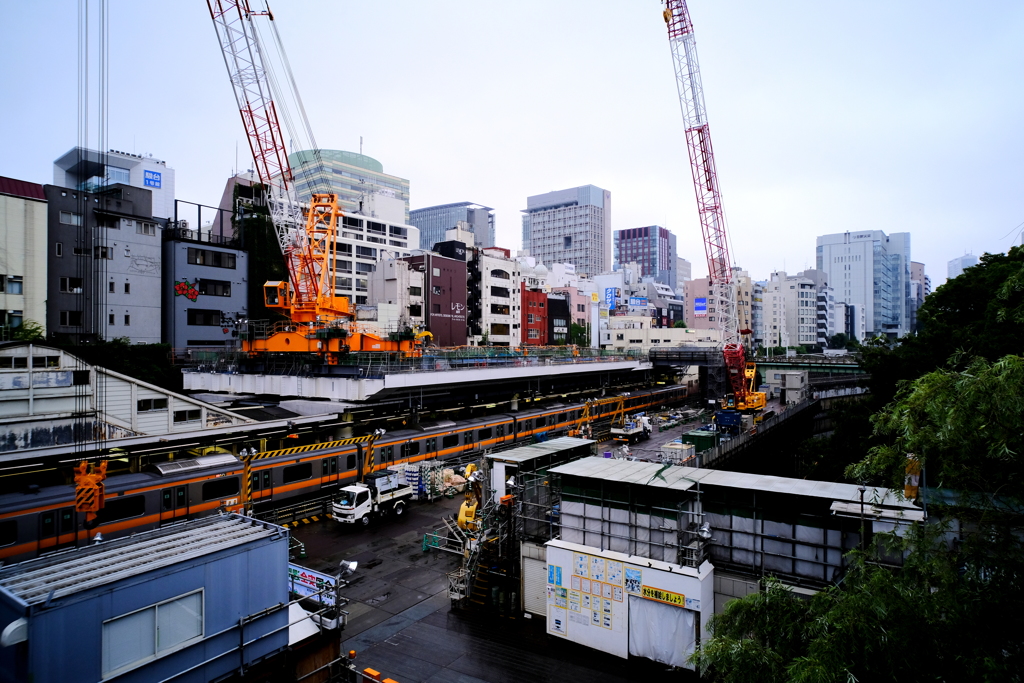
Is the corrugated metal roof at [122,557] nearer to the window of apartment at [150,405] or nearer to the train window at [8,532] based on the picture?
the train window at [8,532]

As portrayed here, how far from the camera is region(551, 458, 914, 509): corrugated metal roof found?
9.60 m

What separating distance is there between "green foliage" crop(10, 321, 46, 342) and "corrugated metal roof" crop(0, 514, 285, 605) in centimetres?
2335

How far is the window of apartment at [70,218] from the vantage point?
30734mm

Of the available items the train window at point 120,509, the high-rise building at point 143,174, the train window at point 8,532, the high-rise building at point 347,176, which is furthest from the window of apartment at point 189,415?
the high-rise building at point 347,176

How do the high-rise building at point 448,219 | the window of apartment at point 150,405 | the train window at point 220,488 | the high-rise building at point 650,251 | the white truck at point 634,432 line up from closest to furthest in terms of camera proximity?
the train window at point 220,488, the window of apartment at point 150,405, the white truck at point 634,432, the high-rise building at point 448,219, the high-rise building at point 650,251

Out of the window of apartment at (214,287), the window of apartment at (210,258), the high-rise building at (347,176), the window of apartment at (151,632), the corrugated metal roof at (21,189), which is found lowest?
the window of apartment at (151,632)

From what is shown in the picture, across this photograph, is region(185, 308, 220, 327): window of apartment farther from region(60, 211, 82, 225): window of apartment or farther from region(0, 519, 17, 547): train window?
region(0, 519, 17, 547): train window

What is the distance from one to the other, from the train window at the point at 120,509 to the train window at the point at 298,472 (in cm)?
422

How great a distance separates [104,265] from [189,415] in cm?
1761

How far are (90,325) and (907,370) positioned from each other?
4295 centimetres

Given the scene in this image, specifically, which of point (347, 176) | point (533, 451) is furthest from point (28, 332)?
point (347, 176)

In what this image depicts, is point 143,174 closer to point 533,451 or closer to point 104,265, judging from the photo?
point 104,265

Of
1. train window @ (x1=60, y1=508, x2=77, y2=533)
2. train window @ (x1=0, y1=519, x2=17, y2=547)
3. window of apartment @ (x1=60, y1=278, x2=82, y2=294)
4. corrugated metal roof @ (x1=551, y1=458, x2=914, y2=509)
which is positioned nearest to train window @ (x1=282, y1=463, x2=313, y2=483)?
train window @ (x1=60, y1=508, x2=77, y2=533)

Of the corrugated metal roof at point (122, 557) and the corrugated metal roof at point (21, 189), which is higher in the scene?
the corrugated metal roof at point (21, 189)
